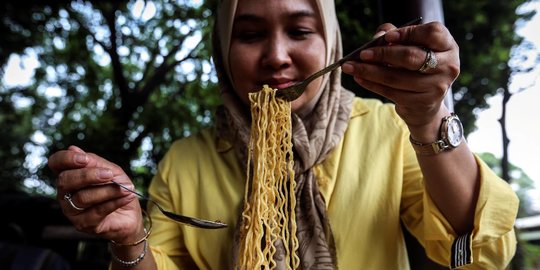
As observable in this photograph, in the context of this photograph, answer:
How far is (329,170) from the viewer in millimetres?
1389

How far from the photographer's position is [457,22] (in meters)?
3.16

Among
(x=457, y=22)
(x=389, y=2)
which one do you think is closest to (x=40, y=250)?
(x=389, y=2)

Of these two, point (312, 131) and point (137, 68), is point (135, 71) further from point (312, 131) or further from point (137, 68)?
point (312, 131)

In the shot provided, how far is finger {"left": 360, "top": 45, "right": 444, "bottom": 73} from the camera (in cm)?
89

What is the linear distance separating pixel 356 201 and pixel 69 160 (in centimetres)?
80

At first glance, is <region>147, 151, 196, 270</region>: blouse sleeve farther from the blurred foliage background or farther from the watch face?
the blurred foliage background

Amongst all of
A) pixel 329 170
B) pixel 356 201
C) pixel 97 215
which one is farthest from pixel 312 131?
pixel 97 215

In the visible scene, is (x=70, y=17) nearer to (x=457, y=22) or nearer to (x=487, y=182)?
(x=457, y=22)

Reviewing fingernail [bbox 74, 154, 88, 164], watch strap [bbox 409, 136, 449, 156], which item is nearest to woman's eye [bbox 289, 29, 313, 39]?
watch strap [bbox 409, 136, 449, 156]

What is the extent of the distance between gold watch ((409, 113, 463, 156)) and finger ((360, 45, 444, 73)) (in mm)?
184

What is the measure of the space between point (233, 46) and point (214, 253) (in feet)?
2.13

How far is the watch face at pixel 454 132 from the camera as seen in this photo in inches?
41.3

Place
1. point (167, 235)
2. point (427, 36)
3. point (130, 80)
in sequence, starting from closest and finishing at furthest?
point (427, 36) < point (167, 235) < point (130, 80)

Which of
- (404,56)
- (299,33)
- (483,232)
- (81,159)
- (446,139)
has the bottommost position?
(483,232)
